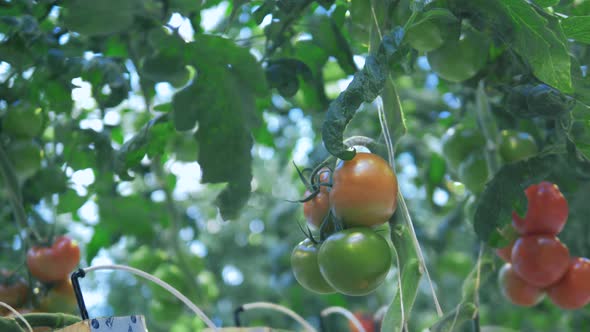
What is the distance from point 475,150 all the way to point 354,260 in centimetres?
55

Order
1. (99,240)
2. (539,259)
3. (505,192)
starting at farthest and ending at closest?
(99,240) → (539,259) → (505,192)

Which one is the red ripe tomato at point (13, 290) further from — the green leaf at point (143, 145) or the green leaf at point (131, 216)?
the green leaf at point (131, 216)

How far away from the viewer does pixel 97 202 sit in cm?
143

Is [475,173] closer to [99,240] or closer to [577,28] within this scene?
[577,28]

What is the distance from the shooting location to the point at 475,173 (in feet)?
3.67

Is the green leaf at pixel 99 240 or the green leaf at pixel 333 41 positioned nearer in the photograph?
the green leaf at pixel 333 41

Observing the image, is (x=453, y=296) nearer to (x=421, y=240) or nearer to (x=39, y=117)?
(x=421, y=240)

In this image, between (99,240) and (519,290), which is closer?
(519,290)

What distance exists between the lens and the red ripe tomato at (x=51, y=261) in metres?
1.03

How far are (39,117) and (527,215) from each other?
2.56ft

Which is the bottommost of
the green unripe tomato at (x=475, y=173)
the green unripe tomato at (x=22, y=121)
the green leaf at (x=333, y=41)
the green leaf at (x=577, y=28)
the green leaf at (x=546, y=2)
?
the green unripe tomato at (x=475, y=173)

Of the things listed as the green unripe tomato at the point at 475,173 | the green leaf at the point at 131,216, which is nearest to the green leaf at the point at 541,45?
the green unripe tomato at the point at 475,173

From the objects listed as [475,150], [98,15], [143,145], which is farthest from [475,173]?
[98,15]

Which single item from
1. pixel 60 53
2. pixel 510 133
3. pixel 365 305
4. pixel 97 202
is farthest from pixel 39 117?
pixel 365 305
